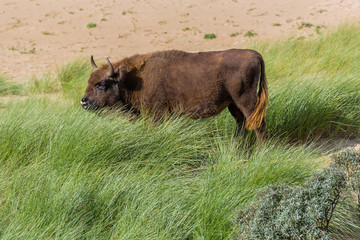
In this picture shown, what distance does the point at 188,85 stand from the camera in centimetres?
580

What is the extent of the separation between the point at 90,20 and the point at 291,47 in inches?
311

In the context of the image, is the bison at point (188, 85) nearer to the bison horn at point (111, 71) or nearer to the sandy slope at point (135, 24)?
the bison horn at point (111, 71)

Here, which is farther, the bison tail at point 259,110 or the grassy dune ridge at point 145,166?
the bison tail at point 259,110

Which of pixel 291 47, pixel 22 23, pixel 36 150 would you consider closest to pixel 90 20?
pixel 22 23

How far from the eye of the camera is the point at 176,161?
4.64 m

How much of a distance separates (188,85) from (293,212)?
2787 mm

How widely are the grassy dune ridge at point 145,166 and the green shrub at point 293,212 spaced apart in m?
0.22

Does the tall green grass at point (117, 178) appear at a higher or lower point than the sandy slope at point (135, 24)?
higher

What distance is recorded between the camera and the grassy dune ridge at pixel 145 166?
140 inches

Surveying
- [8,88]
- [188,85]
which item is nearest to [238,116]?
[188,85]

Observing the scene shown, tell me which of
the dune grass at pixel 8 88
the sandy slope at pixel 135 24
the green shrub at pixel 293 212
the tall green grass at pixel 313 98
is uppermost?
the green shrub at pixel 293 212

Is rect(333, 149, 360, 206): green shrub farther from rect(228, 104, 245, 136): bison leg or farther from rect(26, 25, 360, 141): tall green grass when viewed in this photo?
rect(228, 104, 245, 136): bison leg

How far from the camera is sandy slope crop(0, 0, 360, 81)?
1233 centimetres

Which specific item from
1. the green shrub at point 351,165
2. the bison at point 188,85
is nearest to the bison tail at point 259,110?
the bison at point 188,85
